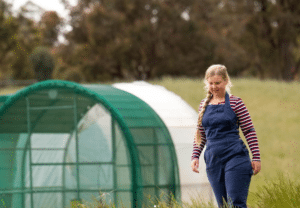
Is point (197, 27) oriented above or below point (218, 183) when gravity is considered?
above

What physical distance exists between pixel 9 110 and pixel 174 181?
273 cm

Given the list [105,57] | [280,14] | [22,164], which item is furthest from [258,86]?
[105,57]

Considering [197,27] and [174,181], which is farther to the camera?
[197,27]

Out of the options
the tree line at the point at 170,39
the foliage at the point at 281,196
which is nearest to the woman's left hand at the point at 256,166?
the foliage at the point at 281,196

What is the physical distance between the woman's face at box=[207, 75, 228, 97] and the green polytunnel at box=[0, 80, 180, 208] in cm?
178

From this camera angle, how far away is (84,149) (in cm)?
810

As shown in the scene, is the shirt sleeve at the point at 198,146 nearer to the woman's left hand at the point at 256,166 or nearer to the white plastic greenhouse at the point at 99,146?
the woman's left hand at the point at 256,166

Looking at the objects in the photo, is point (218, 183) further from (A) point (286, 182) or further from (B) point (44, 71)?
(B) point (44, 71)

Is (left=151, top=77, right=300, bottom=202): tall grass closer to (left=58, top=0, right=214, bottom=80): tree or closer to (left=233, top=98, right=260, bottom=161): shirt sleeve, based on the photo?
(left=233, top=98, right=260, bottom=161): shirt sleeve

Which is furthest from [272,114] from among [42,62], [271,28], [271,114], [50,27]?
[50,27]

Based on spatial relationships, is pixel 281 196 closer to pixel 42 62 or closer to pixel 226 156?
pixel 226 156

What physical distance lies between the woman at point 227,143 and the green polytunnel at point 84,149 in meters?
1.57

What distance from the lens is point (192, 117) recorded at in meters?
7.21

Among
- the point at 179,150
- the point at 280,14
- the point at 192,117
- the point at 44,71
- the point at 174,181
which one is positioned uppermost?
the point at 280,14
